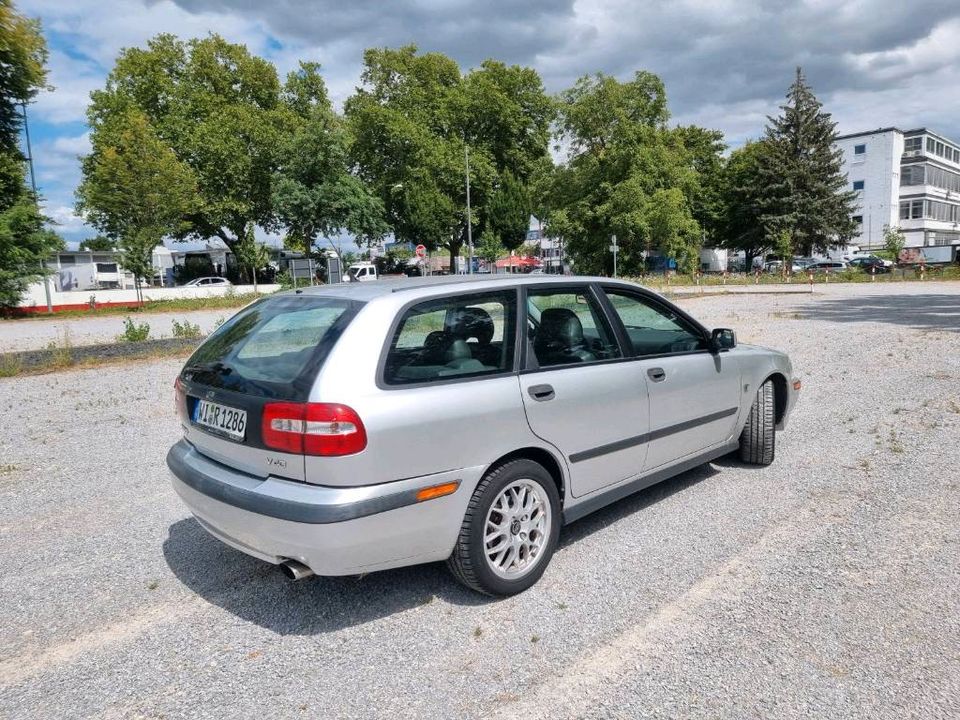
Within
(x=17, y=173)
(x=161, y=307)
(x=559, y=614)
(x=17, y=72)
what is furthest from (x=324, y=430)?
(x=17, y=72)

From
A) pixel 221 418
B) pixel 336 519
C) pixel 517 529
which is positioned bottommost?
pixel 517 529

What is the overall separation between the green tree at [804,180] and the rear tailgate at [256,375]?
56.8m

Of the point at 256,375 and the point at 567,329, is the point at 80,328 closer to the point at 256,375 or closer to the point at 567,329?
the point at 256,375

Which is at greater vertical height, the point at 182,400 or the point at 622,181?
the point at 622,181

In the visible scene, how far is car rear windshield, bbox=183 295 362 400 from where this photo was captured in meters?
2.93

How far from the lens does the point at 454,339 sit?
3340 millimetres

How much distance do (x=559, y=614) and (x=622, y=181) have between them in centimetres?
4351

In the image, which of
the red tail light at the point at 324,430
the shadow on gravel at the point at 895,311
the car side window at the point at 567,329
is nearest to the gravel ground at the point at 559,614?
the red tail light at the point at 324,430

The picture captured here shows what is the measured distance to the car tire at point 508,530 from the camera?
307 centimetres

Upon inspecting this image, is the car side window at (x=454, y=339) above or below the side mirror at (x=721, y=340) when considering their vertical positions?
above

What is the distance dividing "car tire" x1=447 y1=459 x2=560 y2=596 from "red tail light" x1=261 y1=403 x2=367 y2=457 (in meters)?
0.68

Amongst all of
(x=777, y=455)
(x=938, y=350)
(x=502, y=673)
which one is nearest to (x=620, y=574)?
(x=502, y=673)

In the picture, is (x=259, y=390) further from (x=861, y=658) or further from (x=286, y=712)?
(x=861, y=658)

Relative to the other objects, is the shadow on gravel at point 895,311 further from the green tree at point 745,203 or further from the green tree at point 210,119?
the green tree at point 210,119
